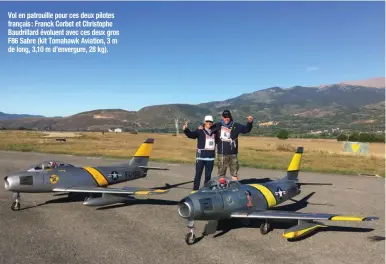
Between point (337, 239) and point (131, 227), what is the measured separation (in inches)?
230

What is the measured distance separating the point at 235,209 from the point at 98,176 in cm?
707

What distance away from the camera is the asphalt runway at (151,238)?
829cm

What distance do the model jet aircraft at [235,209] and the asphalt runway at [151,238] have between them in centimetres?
34

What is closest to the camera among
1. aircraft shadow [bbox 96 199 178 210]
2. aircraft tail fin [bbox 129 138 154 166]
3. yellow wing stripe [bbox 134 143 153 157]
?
aircraft shadow [bbox 96 199 178 210]

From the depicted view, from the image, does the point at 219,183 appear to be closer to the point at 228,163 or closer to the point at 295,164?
the point at 228,163

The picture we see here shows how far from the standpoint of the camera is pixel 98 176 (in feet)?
48.9

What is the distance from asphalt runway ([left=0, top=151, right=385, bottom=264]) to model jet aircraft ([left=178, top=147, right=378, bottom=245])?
0.34 metres

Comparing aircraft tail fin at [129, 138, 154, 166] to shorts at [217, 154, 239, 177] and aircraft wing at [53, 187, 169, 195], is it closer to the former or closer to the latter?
aircraft wing at [53, 187, 169, 195]

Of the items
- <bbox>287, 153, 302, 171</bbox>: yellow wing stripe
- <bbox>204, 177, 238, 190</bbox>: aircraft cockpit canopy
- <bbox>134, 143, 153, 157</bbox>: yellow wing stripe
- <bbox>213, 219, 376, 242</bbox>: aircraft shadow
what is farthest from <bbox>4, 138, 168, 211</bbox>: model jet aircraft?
<bbox>287, 153, 302, 171</bbox>: yellow wing stripe

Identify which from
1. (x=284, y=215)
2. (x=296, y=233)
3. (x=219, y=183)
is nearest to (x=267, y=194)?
(x=284, y=215)

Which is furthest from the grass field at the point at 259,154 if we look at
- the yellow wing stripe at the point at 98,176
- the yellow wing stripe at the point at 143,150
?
the yellow wing stripe at the point at 98,176

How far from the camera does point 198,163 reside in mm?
12273

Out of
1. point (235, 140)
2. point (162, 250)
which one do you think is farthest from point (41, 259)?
point (235, 140)

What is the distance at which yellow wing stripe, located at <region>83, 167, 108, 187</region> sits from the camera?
14.8 metres
